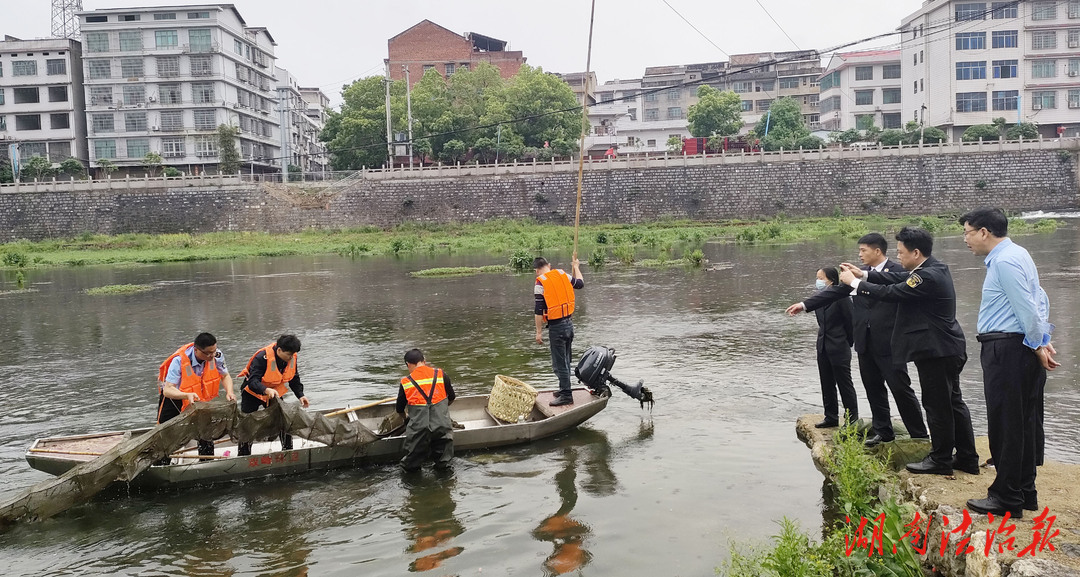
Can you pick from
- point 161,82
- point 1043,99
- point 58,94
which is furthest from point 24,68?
point 1043,99

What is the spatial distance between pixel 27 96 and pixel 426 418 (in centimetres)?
7311

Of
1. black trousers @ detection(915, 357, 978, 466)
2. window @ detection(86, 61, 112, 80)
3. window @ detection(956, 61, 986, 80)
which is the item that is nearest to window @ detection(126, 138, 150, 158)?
window @ detection(86, 61, 112, 80)

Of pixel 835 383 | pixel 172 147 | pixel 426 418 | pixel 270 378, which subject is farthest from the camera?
pixel 172 147

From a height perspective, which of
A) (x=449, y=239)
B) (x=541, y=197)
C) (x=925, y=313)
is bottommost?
(x=925, y=313)

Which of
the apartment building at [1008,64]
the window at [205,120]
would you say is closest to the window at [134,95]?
the window at [205,120]

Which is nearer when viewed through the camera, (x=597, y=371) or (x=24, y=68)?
(x=597, y=371)

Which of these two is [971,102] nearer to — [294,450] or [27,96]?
[294,450]

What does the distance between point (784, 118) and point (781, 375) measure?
215ft

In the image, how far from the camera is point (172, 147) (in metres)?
70.1

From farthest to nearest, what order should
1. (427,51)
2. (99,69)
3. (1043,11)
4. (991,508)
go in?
1. (427,51)
2. (99,69)
3. (1043,11)
4. (991,508)

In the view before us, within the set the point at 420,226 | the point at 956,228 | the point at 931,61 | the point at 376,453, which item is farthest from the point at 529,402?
the point at 931,61

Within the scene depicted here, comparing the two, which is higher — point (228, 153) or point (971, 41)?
point (971, 41)

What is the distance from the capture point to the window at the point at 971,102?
212 ft

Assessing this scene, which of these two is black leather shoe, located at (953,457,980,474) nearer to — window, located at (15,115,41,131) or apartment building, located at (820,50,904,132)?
apartment building, located at (820,50,904,132)
